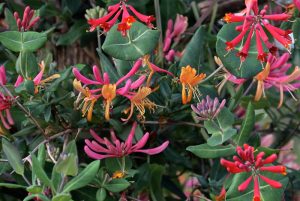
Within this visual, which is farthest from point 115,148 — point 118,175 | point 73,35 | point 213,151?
point 73,35

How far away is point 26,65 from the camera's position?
38.4 inches

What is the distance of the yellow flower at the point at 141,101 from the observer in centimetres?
95

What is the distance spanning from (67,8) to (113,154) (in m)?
0.41

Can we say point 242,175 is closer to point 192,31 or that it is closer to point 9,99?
point 9,99

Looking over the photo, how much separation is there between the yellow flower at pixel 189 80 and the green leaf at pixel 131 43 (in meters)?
0.06

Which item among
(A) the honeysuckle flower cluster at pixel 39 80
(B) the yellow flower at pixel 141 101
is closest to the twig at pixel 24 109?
(A) the honeysuckle flower cluster at pixel 39 80

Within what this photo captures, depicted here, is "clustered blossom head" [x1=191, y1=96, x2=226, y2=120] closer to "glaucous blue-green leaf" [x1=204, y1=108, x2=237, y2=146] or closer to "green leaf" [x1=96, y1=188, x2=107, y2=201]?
"glaucous blue-green leaf" [x1=204, y1=108, x2=237, y2=146]

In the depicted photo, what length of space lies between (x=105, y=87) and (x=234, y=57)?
0.18 meters

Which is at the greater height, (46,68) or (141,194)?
(46,68)

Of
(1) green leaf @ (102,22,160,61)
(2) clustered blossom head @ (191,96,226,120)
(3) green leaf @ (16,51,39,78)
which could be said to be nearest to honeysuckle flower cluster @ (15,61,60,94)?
(3) green leaf @ (16,51,39,78)

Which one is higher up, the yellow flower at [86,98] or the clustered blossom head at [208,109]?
the yellow flower at [86,98]

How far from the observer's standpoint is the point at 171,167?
1.41m

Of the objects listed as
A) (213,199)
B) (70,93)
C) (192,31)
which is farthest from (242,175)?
(192,31)

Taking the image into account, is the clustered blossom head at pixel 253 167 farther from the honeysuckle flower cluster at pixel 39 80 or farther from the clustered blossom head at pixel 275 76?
the honeysuckle flower cluster at pixel 39 80
